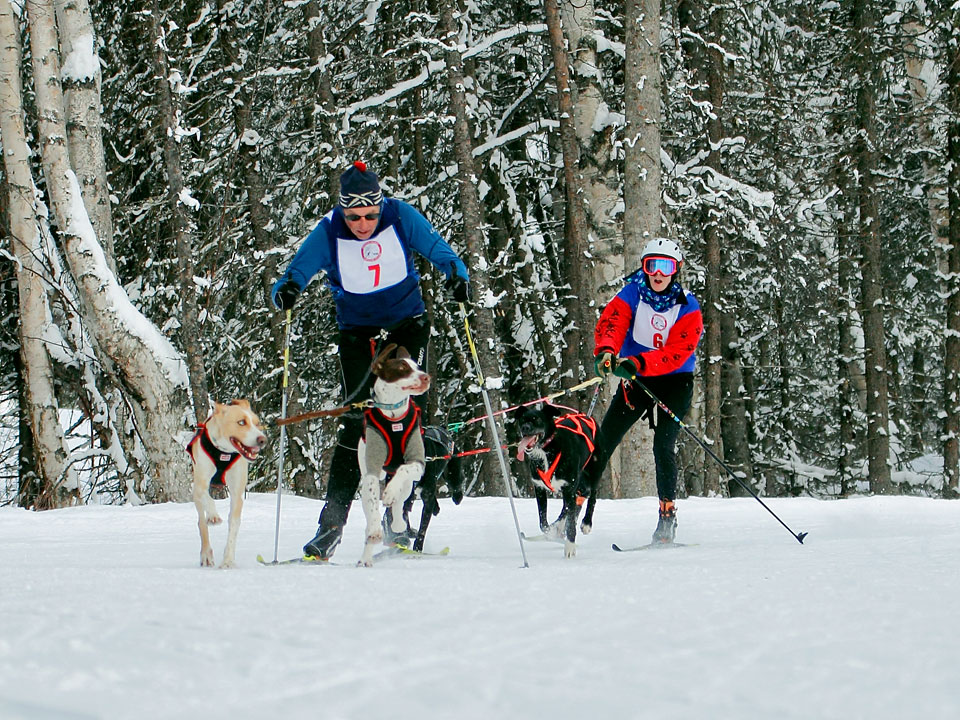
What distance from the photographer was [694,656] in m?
2.41

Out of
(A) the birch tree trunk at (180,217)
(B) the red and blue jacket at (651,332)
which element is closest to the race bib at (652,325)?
(B) the red and blue jacket at (651,332)

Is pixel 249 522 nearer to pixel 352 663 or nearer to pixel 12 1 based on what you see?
pixel 352 663

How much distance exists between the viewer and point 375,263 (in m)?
5.14

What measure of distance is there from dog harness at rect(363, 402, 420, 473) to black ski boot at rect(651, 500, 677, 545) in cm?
182

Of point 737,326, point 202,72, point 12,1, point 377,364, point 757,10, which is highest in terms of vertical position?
point 757,10

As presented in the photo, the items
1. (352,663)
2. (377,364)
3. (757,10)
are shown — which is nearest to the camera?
(352,663)

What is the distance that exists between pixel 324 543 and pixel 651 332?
Answer: 7.85 ft

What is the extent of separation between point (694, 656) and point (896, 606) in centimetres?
92

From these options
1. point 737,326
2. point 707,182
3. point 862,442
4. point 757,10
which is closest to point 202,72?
point 707,182

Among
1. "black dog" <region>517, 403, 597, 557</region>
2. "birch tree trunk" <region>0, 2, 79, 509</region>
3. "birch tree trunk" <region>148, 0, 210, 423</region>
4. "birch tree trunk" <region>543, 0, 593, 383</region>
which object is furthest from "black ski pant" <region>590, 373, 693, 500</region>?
"birch tree trunk" <region>0, 2, 79, 509</region>

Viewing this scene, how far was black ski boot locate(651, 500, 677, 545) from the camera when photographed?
19.8 ft

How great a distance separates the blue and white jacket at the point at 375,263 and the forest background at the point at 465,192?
4728 mm

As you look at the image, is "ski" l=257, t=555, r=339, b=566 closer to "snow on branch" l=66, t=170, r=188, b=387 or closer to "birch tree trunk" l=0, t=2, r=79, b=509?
"snow on branch" l=66, t=170, r=188, b=387

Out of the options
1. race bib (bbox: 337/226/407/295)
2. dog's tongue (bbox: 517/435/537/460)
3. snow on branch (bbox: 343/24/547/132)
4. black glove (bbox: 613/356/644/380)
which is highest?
snow on branch (bbox: 343/24/547/132)
